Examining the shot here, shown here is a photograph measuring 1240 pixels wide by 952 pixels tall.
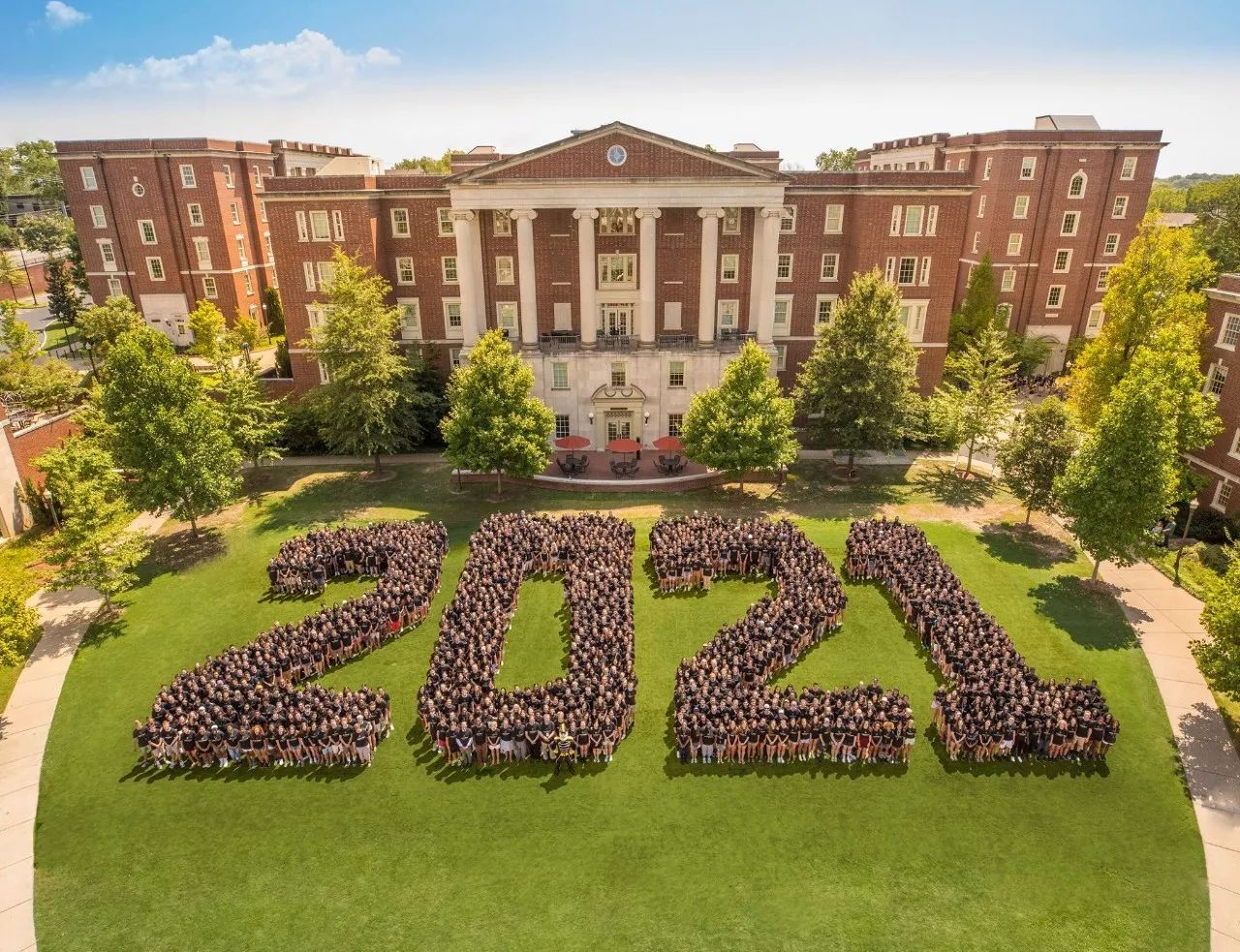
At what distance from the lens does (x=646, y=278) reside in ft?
146

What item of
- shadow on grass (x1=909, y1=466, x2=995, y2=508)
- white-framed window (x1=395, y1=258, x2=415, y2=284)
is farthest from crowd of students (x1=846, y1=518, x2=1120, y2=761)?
white-framed window (x1=395, y1=258, x2=415, y2=284)

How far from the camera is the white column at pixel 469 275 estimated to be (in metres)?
44.3

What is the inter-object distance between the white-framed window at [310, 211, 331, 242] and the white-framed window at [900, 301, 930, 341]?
3637 centimetres

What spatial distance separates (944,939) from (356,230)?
1780 inches

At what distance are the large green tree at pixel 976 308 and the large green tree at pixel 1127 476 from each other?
33049mm

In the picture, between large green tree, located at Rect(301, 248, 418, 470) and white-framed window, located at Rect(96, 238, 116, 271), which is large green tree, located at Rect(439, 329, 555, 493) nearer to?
large green tree, located at Rect(301, 248, 418, 470)

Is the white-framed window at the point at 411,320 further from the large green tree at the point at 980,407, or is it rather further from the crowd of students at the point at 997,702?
the crowd of students at the point at 997,702

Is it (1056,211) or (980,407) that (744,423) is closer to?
(980,407)

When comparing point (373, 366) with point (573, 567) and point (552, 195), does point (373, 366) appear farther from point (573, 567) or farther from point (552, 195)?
point (573, 567)

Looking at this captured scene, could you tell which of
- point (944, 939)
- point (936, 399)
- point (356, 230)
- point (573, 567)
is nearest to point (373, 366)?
point (356, 230)

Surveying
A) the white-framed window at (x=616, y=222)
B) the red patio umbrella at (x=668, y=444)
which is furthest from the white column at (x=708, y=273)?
the red patio umbrella at (x=668, y=444)

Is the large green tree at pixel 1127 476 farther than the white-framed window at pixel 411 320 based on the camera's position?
No

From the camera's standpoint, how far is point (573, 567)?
96.7ft

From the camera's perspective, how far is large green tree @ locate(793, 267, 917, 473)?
3950 centimetres
